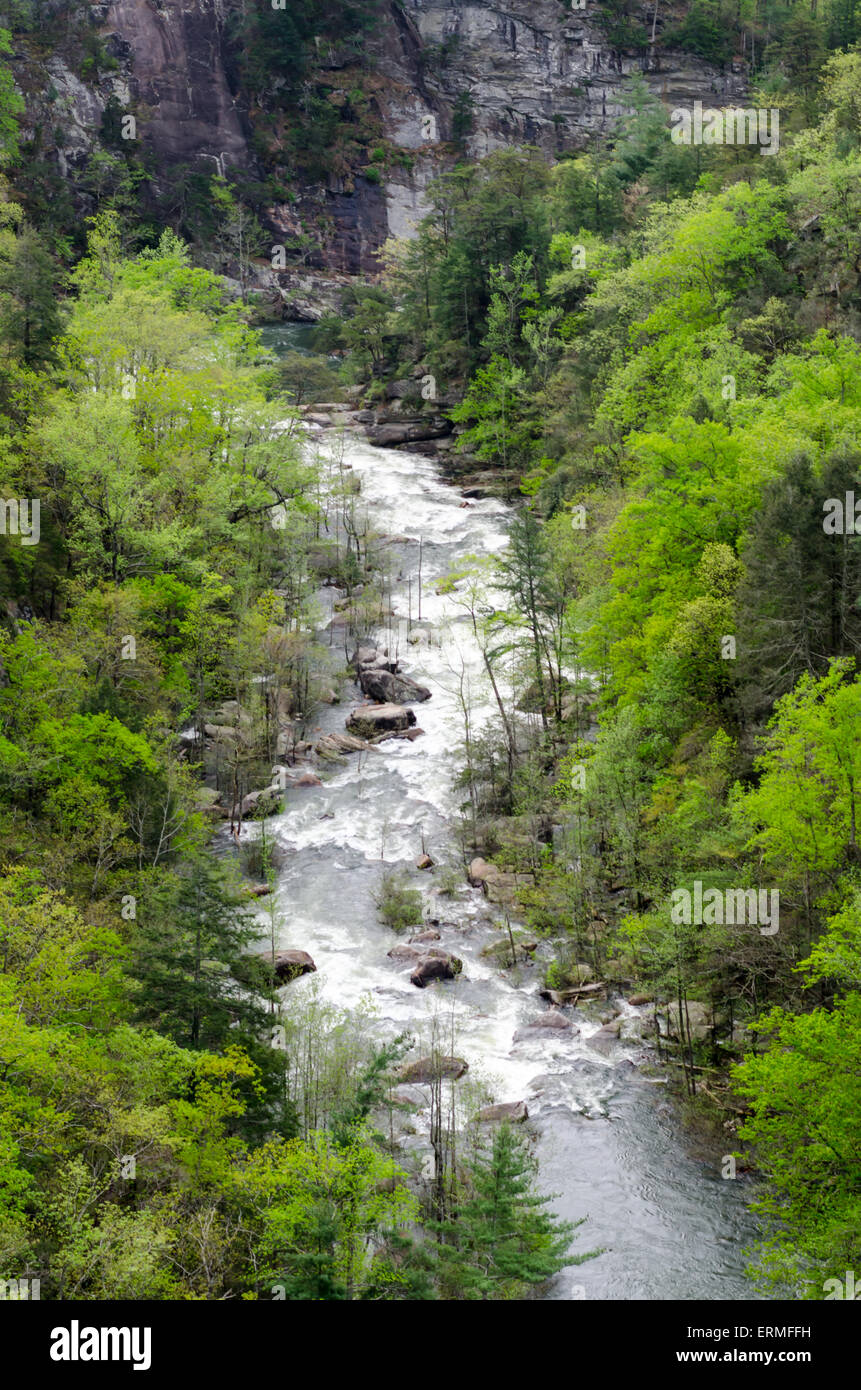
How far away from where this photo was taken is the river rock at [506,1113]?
25703 mm

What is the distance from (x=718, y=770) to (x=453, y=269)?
173 ft

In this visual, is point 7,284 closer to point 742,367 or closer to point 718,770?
point 742,367

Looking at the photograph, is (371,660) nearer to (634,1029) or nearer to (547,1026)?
(547,1026)

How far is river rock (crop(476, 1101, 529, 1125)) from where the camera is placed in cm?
2570

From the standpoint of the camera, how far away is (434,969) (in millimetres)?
31625

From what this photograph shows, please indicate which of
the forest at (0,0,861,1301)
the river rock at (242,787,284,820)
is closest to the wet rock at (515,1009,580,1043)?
the forest at (0,0,861,1301)

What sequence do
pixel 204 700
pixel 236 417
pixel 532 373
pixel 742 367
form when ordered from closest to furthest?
pixel 742 367 < pixel 204 700 < pixel 236 417 < pixel 532 373

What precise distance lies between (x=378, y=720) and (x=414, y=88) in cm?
9812

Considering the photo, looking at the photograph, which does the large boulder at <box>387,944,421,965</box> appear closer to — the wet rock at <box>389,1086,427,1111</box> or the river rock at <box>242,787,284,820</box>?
the wet rock at <box>389,1086,427,1111</box>

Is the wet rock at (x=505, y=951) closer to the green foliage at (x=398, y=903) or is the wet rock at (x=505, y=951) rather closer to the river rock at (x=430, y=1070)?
the green foliage at (x=398, y=903)

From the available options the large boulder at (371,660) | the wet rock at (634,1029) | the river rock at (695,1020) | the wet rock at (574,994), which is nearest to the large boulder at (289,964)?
the wet rock at (574,994)

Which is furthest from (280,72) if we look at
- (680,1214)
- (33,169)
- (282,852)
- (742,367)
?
(680,1214)

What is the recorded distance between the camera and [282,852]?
125ft

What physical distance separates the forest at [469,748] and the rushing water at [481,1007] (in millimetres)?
644
